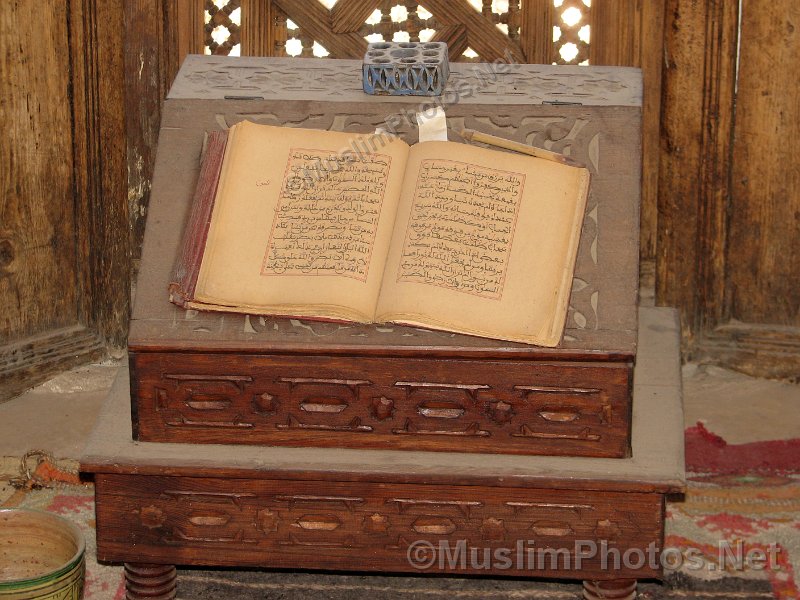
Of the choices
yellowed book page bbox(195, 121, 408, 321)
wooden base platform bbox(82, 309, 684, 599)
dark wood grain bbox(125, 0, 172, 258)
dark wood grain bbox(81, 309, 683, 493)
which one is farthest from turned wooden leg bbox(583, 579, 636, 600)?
dark wood grain bbox(125, 0, 172, 258)

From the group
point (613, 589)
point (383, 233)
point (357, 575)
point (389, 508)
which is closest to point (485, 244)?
point (383, 233)

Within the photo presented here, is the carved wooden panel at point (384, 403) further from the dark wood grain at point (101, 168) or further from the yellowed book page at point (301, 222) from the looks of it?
the dark wood grain at point (101, 168)

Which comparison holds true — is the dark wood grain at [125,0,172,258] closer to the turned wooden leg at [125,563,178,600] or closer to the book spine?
the book spine

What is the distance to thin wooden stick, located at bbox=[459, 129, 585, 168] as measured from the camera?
2.62 meters

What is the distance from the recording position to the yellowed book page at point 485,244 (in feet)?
8.25

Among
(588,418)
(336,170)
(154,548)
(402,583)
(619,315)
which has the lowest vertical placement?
(402,583)

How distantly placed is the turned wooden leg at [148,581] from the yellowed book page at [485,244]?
72cm

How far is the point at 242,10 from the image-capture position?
13.3 feet

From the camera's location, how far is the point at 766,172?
400 centimetres

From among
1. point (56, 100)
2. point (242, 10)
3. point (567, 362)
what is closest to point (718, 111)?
point (242, 10)

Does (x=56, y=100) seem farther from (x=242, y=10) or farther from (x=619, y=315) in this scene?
(x=619, y=315)

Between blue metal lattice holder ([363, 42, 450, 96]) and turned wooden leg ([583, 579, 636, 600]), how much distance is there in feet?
3.51

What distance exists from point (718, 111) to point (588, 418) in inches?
68.8

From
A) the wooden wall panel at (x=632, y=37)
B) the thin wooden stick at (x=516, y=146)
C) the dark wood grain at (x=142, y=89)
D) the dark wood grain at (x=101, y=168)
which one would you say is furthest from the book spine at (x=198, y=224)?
the wooden wall panel at (x=632, y=37)
